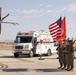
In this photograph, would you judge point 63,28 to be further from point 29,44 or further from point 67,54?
point 29,44

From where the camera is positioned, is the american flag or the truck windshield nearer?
the american flag

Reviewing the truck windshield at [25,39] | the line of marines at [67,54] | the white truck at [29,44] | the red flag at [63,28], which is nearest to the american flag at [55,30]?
the red flag at [63,28]

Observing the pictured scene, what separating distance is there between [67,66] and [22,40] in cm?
1573

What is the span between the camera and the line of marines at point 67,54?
1650 cm

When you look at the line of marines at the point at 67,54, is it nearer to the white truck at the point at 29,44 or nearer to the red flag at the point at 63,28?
the red flag at the point at 63,28

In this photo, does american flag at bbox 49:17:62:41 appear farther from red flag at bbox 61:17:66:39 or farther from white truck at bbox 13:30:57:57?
white truck at bbox 13:30:57:57

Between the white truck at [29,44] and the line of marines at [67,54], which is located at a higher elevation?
the white truck at [29,44]

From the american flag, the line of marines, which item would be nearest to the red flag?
the american flag

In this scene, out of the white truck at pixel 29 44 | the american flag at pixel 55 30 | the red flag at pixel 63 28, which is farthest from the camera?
the white truck at pixel 29 44

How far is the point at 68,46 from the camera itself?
16625 millimetres

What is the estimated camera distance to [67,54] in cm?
1683

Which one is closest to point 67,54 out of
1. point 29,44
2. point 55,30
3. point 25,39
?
point 55,30

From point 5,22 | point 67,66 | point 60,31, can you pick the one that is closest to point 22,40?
point 5,22

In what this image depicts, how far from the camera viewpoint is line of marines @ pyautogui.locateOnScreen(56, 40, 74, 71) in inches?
650
